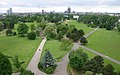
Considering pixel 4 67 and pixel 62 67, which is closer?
pixel 4 67

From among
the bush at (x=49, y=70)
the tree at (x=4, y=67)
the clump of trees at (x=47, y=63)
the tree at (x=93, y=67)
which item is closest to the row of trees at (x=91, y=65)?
the tree at (x=93, y=67)

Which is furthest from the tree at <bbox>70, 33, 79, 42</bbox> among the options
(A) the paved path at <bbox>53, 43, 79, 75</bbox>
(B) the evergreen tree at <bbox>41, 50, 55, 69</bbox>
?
(B) the evergreen tree at <bbox>41, 50, 55, 69</bbox>

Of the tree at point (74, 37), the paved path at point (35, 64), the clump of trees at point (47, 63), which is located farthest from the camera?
the tree at point (74, 37)

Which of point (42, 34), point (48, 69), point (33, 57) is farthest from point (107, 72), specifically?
point (42, 34)

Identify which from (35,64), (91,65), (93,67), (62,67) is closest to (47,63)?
(62,67)

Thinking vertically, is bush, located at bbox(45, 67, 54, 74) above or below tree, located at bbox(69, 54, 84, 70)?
below

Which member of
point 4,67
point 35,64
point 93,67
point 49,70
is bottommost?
point 35,64

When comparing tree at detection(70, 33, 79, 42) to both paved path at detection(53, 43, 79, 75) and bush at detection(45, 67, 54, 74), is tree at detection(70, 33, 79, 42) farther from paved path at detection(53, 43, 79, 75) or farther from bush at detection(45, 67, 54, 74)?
bush at detection(45, 67, 54, 74)

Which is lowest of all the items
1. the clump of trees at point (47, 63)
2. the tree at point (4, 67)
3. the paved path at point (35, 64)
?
the paved path at point (35, 64)

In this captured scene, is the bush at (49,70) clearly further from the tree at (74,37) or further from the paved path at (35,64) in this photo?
the tree at (74,37)

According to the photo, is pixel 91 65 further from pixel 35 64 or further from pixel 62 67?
pixel 35 64

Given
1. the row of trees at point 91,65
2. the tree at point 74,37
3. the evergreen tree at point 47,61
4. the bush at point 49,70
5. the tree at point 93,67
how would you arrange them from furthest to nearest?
Answer: the tree at point 74,37 < the evergreen tree at point 47,61 < the bush at point 49,70 < the tree at point 93,67 < the row of trees at point 91,65
